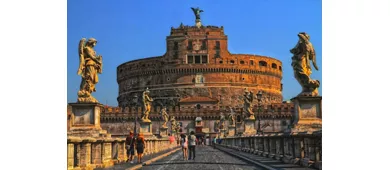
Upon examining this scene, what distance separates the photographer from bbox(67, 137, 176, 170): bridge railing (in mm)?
5916

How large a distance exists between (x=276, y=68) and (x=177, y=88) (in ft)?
47.6

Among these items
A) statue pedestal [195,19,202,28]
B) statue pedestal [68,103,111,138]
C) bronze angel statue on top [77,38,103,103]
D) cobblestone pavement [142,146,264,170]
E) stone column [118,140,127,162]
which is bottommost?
cobblestone pavement [142,146,264,170]

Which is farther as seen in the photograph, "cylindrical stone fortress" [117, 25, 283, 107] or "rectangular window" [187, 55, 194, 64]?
"rectangular window" [187, 55, 194, 64]

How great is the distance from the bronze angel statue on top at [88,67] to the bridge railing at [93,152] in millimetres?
800

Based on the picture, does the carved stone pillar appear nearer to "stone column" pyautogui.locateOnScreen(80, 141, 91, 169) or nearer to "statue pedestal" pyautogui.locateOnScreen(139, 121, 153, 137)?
"stone column" pyautogui.locateOnScreen(80, 141, 91, 169)

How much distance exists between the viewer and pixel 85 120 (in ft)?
24.5

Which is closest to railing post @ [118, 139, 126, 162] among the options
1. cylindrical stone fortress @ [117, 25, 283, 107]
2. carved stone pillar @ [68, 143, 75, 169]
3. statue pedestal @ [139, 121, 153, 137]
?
carved stone pillar @ [68, 143, 75, 169]

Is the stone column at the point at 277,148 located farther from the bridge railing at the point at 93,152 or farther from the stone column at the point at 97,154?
the stone column at the point at 97,154

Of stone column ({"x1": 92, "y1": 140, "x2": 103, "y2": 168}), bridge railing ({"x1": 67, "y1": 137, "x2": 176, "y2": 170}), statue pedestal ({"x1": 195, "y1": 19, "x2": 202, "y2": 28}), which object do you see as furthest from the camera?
statue pedestal ({"x1": 195, "y1": 19, "x2": 202, "y2": 28})

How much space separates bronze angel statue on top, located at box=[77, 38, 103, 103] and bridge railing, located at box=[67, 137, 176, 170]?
80 centimetres

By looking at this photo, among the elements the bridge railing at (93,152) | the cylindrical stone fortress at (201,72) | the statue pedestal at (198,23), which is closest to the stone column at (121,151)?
the bridge railing at (93,152)

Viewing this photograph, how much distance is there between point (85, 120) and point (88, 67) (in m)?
0.89

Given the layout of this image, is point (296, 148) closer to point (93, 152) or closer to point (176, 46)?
point (93, 152)
